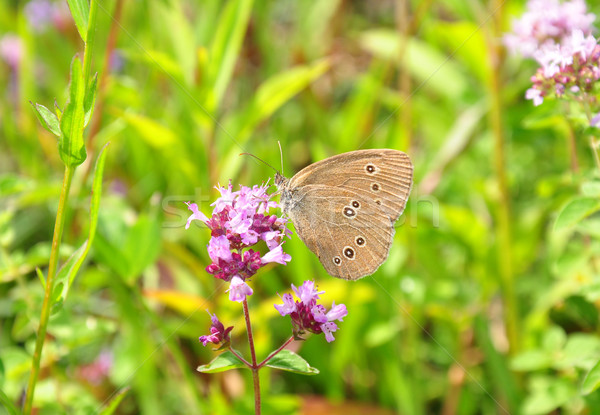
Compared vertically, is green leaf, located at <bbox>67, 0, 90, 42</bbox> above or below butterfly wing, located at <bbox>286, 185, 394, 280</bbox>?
above

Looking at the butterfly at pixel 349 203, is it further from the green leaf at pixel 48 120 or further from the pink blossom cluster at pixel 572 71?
the green leaf at pixel 48 120

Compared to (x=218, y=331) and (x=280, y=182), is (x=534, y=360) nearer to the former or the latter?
(x=280, y=182)

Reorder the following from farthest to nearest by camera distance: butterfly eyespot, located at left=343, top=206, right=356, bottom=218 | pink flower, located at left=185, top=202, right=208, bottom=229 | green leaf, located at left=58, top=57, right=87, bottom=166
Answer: butterfly eyespot, located at left=343, top=206, right=356, bottom=218 → pink flower, located at left=185, top=202, right=208, bottom=229 → green leaf, located at left=58, top=57, right=87, bottom=166

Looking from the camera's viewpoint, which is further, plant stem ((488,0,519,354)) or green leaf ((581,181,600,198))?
plant stem ((488,0,519,354))

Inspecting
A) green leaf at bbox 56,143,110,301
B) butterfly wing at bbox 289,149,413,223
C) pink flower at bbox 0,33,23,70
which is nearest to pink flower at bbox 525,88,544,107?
butterfly wing at bbox 289,149,413,223

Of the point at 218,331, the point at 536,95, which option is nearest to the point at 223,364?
the point at 218,331

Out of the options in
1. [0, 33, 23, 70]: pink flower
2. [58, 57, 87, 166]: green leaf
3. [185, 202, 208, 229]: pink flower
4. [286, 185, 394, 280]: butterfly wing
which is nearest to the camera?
[58, 57, 87, 166]: green leaf

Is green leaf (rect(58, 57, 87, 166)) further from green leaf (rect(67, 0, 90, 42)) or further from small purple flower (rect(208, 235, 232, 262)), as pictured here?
small purple flower (rect(208, 235, 232, 262))
